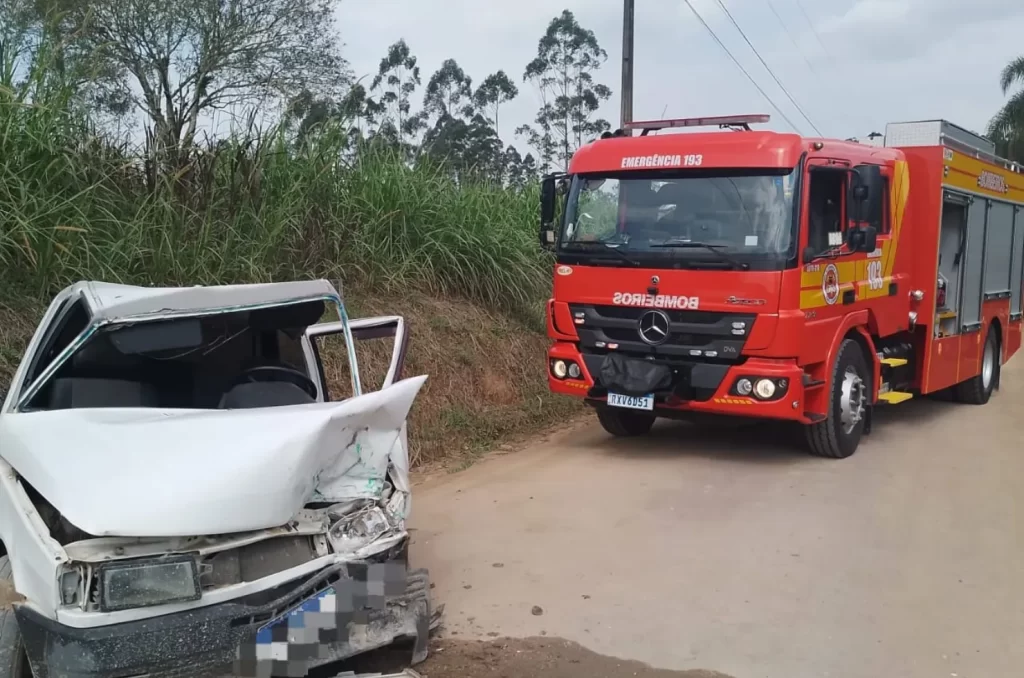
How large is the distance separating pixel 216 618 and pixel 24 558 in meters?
0.72

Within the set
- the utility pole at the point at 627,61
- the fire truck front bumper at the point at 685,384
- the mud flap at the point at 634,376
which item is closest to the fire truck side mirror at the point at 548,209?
the fire truck front bumper at the point at 685,384

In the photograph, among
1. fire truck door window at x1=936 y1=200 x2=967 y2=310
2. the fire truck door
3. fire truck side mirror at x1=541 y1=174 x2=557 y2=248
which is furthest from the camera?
the fire truck door

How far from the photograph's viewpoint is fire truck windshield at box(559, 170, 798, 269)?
6879 millimetres

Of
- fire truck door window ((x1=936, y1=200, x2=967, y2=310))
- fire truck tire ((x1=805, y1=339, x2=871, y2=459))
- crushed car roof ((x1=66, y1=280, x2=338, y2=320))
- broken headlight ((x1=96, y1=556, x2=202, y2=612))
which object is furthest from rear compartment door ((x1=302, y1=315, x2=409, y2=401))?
fire truck door window ((x1=936, y1=200, x2=967, y2=310))

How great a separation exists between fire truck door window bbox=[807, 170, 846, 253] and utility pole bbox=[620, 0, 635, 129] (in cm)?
879

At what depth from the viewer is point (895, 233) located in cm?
816

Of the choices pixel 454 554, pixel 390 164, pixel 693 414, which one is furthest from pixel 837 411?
pixel 390 164

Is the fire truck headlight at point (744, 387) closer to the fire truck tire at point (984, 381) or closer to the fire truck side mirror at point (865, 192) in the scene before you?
the fire truck side mirror at point (865, 192)

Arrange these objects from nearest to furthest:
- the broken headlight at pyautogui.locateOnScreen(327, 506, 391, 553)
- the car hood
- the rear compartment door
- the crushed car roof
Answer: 1. the car hood
2. the broken headlight at pyautogui.locateOnScreen(327, 506, 391, 553)
3. the crushed car roof
4. the rear compartment door

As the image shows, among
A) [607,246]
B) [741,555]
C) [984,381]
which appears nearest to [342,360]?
[607,246]

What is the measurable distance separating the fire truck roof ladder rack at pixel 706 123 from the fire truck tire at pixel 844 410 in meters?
2.03

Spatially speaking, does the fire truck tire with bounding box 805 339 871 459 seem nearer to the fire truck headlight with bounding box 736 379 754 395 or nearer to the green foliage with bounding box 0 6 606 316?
the fire truck headlight with bounding box 736 379 754 395

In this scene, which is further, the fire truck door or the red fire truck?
the fire truck door

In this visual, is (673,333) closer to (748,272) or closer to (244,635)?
(748,272)
